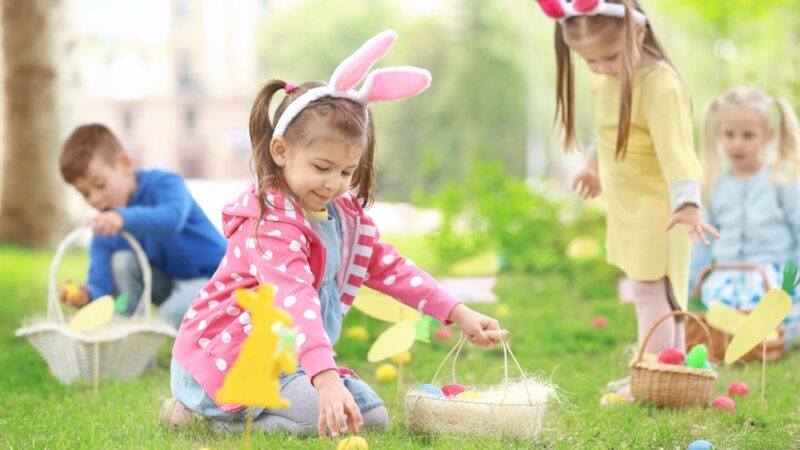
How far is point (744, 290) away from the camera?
184 inches

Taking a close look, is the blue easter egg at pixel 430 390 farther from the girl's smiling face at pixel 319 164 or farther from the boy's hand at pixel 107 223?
the boy's hand at pixel 107 223

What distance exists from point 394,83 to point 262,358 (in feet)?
3.10

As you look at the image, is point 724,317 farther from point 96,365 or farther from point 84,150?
point 84,150

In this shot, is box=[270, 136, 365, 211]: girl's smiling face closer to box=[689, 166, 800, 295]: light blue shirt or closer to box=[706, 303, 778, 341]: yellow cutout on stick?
box=[706, 303, 778, 341]: yellow cutout on stick

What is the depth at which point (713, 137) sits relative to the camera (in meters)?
4.96

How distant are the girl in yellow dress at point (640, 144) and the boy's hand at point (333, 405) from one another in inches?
56.3

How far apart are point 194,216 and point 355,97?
1.86 m

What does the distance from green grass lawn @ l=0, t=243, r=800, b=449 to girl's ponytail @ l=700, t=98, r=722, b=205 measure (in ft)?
2.54

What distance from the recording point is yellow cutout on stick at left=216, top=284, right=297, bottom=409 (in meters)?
1.94

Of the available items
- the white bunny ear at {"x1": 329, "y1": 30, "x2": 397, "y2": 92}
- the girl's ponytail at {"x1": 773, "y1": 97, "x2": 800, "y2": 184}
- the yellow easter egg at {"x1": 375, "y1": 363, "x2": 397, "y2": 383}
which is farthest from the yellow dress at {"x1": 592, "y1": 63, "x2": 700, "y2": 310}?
the girl's ponytail at {"x1": 773, "y1": 97, "x2": 800, "y2": 184}

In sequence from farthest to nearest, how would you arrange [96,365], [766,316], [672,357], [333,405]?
1. [96,365]
2. [672,357]
3. [766,316]
4. [333,405]

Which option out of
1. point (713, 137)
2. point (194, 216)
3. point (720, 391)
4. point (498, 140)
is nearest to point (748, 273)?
point (713, 137)

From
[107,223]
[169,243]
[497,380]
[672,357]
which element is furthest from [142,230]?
[672,357]

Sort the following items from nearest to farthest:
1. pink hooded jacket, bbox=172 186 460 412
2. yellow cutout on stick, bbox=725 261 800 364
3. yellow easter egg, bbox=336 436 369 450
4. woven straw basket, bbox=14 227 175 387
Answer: yellow easter egg, bbox=336 436 369 450 < pink hooded jacket, bbox=172 186 460 412 < yellow cutout on stick, bbox=725 261 800 364 < woven straw basket, bbox=14 227 175 387
